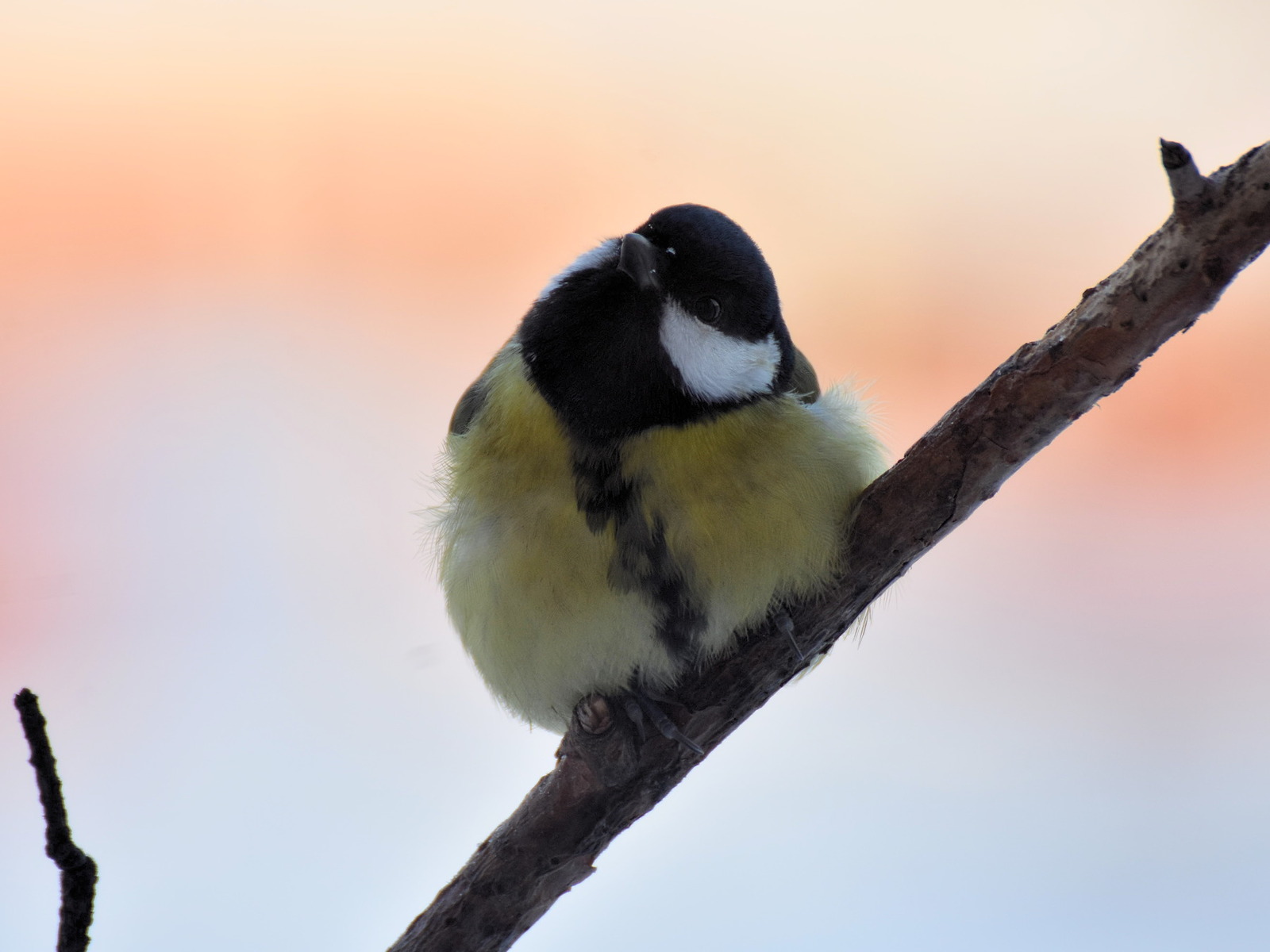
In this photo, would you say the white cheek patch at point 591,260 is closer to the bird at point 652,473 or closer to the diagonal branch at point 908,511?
the bird at point 652,473

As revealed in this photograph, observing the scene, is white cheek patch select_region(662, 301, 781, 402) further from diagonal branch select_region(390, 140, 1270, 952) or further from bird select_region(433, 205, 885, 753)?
diagonal branch select_region(390, 140, 1270, 952)

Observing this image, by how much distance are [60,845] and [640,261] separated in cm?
77

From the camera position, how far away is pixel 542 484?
1.30 metres

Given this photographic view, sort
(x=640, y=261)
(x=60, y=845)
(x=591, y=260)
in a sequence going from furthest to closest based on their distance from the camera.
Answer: (x=591, y=260) → (x=640, y=261) → (x=60, y=845)

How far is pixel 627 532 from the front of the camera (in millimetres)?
1265

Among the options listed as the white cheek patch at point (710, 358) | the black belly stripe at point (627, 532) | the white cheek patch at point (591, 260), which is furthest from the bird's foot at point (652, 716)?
the white cheek patch at point (591, 260)

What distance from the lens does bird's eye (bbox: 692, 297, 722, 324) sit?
1.28 metres

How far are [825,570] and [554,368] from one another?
0.39 metres

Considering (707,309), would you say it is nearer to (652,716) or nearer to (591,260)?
(591,260)

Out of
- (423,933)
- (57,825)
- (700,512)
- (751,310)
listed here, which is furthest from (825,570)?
(57,825)

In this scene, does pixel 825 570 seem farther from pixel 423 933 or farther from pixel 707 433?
pixel 423 933

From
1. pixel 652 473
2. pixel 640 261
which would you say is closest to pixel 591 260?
pixel 640 261

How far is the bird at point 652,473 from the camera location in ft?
4.16

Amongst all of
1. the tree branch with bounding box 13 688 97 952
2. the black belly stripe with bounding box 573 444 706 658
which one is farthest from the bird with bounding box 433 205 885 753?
the tree branch with bounding box 13 688 97 952
